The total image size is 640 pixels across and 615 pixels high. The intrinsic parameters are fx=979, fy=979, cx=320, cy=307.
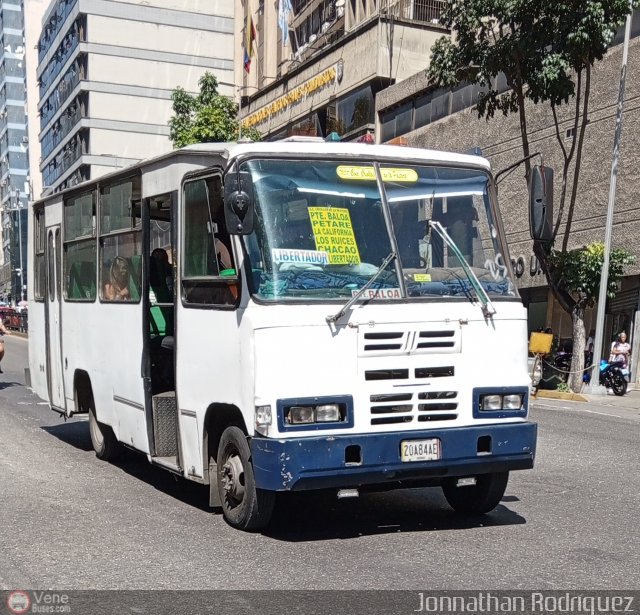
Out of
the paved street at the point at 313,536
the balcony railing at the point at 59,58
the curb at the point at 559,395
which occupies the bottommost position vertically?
the curb at the point at 559,395

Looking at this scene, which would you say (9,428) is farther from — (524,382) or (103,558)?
(524,382)

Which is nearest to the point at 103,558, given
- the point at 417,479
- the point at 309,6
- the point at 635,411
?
the point at 417,479

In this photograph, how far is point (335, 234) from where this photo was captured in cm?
666

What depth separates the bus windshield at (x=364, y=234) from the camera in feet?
21.4

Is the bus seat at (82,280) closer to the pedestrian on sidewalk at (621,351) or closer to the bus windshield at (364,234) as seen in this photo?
the bus windshield at (364,234)

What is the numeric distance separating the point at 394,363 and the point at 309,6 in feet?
147

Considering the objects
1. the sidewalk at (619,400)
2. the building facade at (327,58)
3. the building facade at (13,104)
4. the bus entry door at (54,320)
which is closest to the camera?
the bus entry door at (54,320)

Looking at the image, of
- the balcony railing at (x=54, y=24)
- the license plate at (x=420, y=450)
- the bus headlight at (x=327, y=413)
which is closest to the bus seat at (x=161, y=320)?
the bus headlight at (x=327, y=413)

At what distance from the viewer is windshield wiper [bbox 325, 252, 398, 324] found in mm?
6363

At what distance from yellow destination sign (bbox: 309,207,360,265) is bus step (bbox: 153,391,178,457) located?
209cm

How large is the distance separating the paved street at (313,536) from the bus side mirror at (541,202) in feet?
7.04

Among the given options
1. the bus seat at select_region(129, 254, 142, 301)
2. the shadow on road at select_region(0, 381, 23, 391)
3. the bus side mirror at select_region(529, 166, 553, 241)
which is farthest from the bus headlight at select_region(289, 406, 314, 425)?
the shadow on road at select_region(0, 381, 23, 391)

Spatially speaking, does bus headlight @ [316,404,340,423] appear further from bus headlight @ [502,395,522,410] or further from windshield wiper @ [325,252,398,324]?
bus headlight @ [502,395,522,410]

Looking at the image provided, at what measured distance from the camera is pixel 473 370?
670 cm
